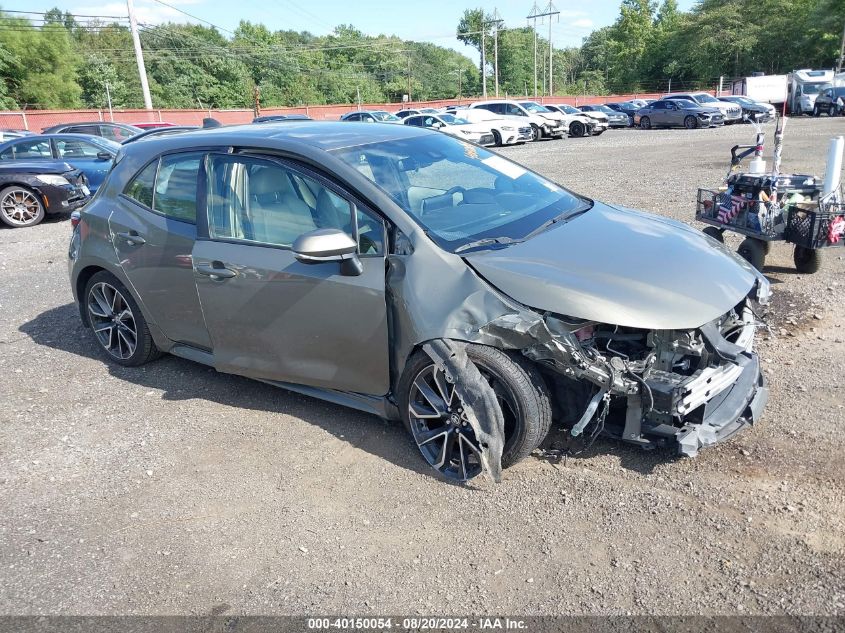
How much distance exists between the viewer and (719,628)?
247cm

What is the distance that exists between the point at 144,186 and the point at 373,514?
3023 millimetres

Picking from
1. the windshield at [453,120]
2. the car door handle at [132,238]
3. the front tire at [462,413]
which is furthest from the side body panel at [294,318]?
the windshield at [453,120]

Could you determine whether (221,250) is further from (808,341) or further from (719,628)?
(808,341)

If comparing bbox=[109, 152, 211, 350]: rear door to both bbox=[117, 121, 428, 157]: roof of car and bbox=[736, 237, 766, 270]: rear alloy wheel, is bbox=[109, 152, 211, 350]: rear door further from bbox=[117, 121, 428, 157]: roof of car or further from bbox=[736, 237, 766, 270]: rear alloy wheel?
bbox=[736, 237, 766, 270]: rear alloy wheel

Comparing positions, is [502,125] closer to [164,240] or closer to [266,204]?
[164,240]

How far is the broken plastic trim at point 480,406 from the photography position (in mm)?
3258

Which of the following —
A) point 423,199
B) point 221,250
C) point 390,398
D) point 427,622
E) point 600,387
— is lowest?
point 427,622

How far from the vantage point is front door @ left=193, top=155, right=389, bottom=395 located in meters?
3.66

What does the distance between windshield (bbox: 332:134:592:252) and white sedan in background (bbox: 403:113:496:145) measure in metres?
19.6

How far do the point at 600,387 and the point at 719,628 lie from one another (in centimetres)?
110

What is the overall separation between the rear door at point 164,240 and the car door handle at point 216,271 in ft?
0.44

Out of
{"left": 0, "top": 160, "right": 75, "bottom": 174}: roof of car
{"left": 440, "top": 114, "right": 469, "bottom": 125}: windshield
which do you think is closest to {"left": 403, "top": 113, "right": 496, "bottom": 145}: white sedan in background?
{"left": 440, "top": 114, "right": 469, "bottom": 125}: windshield

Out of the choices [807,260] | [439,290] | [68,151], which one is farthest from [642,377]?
[68,151]

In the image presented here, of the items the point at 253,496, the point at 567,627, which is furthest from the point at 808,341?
the point at 253,496
